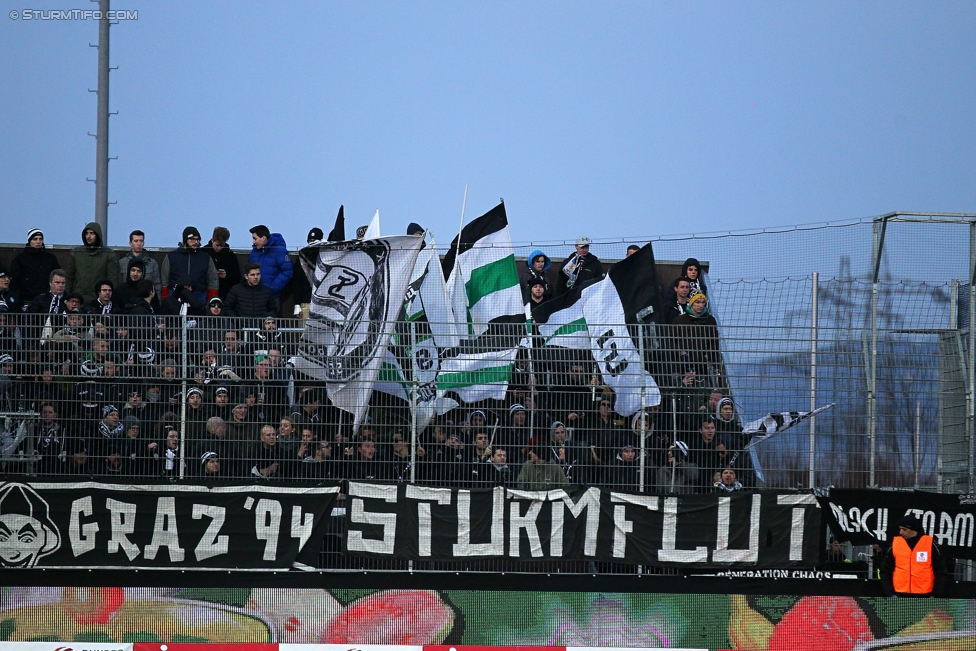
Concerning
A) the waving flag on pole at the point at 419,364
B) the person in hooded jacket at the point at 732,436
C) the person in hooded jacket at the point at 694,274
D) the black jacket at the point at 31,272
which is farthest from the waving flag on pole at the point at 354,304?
the black jacket at the point at 31,272

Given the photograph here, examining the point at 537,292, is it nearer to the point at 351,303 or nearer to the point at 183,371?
the point at 351,303

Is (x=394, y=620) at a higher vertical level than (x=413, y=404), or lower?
lower

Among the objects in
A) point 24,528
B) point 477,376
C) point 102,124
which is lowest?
point 24,528

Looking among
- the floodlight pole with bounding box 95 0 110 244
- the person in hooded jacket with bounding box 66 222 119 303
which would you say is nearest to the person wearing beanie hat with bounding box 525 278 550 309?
the person in hooded jacket with bounding box 66 222 119 303

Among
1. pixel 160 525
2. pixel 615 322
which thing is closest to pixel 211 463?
pixel 160 525

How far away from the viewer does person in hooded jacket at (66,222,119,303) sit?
12.0 metres

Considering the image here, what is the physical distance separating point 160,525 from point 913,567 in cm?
702

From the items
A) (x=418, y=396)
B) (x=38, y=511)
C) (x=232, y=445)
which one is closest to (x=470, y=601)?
(x=418, y=396)

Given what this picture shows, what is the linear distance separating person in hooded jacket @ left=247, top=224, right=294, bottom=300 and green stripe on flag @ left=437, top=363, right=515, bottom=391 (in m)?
3.54

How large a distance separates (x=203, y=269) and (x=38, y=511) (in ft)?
11.8

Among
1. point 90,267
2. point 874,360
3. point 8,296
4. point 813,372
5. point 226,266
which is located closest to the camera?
point 813,372

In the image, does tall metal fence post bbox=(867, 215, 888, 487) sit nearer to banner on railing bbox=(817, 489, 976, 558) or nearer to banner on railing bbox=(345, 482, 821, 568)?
banner on railing bbox=(817, 489, 976, 558)

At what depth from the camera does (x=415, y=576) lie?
1002cm

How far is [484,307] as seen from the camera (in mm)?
11453
